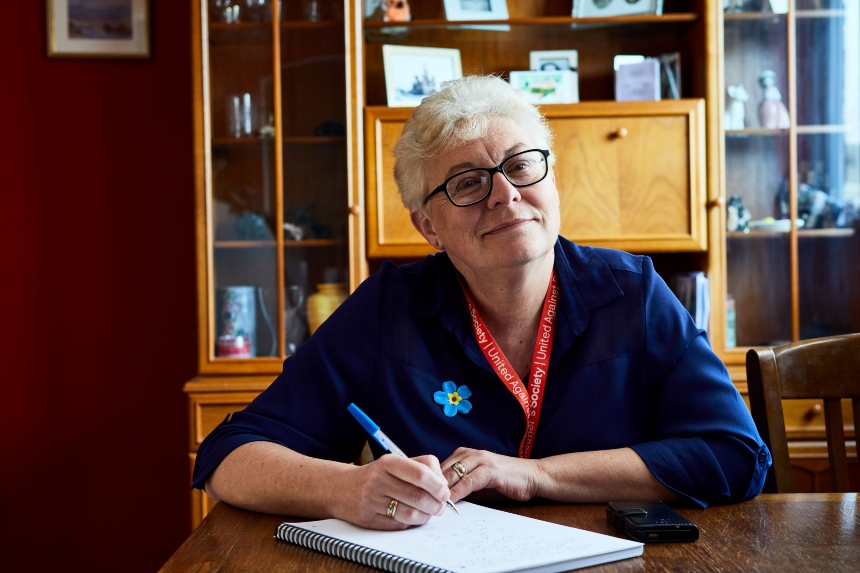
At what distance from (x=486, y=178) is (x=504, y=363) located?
32cm

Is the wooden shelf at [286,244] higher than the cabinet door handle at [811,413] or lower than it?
higher

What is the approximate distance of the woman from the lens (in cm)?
122

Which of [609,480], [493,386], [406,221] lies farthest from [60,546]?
[609,480]

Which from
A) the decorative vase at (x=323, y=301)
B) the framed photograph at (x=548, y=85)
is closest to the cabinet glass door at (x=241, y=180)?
the decorative vase at (x=323, y=301)

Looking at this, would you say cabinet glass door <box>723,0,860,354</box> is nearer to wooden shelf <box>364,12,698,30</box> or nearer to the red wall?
wooden shelf <box>364,12,698,30</box>

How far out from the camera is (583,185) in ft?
9.03

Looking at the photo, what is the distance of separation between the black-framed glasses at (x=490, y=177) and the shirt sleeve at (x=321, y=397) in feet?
0.76

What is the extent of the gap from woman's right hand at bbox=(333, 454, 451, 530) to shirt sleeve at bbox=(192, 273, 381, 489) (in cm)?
34

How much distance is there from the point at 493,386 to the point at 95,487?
2249mm

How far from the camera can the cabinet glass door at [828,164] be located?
2.82m

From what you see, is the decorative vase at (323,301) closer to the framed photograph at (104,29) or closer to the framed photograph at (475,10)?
the framed photograph at (475,10)

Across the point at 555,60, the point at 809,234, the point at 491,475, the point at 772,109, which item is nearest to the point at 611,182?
the point at 555,60

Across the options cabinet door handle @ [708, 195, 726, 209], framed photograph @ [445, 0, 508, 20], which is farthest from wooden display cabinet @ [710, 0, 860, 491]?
framed photograph @ [445, 0, 508, 20]

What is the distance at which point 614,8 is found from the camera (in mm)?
2826
